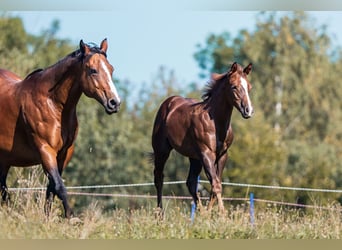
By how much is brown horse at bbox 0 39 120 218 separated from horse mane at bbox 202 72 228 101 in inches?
97.4

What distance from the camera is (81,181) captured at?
4109 centimetres

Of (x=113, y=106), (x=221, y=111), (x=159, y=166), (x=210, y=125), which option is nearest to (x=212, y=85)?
(x=221, y=111)

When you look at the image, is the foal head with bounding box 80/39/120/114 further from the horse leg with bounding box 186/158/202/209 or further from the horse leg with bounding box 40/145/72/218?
the horse leg with bounding box 186/158/202/209

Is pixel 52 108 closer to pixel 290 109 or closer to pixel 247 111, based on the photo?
pixel 247 111

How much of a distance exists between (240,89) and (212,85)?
789 mm

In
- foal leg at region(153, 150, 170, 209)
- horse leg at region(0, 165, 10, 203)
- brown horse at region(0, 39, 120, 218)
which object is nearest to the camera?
brown horse at region(0, 39, 120, 218)

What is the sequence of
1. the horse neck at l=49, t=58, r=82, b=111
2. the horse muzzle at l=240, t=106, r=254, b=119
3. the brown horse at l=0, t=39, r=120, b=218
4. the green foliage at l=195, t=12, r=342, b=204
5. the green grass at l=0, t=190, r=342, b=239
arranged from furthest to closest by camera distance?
the green foliage at l=195, t=12, r=342, b=204, the horse muzzle at l=240, t=106, r=254, b=119, the horse neck at l=49, t=58, r=82, b=111, the brown horse at l=0, t=39, r=120, b=218, the green grass at l=0, t=190, r=342, b=239

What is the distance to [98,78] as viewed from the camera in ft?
30.6

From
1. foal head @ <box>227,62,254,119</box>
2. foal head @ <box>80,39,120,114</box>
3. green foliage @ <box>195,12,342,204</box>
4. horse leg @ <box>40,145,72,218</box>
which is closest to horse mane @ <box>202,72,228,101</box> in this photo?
foal head @ <box>227,62,254,119</box>

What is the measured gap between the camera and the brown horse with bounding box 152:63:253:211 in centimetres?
1112

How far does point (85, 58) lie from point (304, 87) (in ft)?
116

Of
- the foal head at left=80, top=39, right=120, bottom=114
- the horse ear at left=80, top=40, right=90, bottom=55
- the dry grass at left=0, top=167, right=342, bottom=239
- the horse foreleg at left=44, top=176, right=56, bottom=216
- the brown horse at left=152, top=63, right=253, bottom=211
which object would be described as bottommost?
the dry grass at left=0, top=167, right=342, bottom=239

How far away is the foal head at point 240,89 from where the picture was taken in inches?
431

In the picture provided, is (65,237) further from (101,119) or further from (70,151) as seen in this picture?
(101,119)
